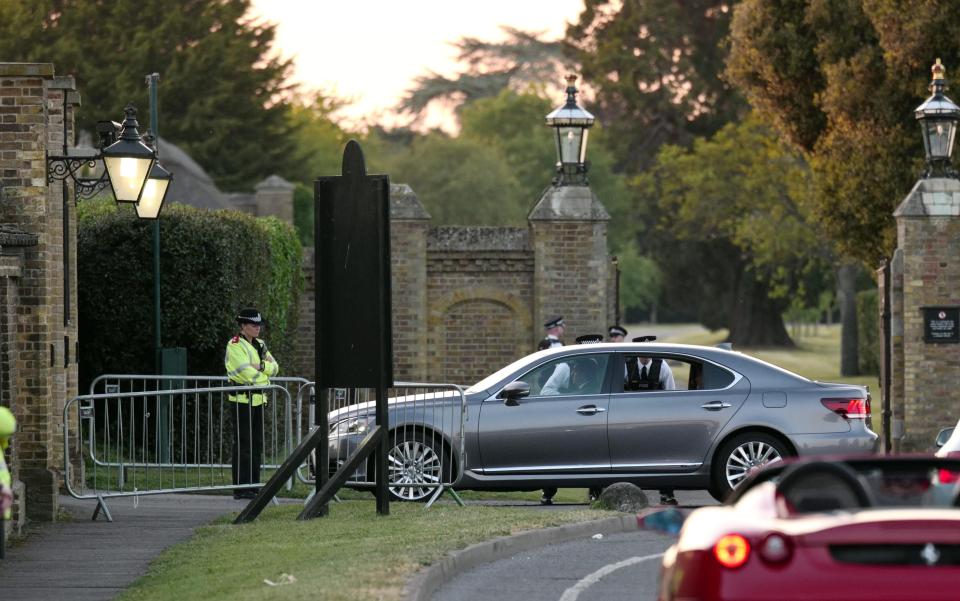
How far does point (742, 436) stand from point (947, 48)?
14266 millimetres

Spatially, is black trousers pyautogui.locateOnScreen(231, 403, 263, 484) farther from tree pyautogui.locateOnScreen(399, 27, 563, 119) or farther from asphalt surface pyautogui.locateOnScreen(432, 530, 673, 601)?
tree pyautogui.locateOnScreen(399, 27, 563, 119)

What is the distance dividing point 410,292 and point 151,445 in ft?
19.2

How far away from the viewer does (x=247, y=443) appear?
16.5 m

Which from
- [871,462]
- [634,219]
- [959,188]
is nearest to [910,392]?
[959,188]

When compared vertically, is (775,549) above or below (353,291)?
below

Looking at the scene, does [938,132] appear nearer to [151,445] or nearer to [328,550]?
[151,445]

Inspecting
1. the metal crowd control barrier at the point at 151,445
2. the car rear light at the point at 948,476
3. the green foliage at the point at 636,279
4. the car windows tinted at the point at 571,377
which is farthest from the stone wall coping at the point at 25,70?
the green foliage at the point at 636,279

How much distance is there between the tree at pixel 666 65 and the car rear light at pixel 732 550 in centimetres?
5976

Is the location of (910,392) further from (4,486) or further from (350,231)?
(4,486)

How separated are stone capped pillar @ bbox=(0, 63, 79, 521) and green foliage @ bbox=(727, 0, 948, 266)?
57.1 feet

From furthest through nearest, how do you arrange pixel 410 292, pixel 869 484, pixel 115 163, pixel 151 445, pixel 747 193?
pixel 747 193
pixel 410 292
pixel 151 445
pixel 115 163
pixel 869 484

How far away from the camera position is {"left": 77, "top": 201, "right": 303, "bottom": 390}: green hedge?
71.6 ft

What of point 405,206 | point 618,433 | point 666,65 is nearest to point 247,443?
point 618,433

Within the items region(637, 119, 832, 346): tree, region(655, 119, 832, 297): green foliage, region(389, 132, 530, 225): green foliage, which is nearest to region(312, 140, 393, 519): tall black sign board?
region(637, 119, 832, 346): tree
